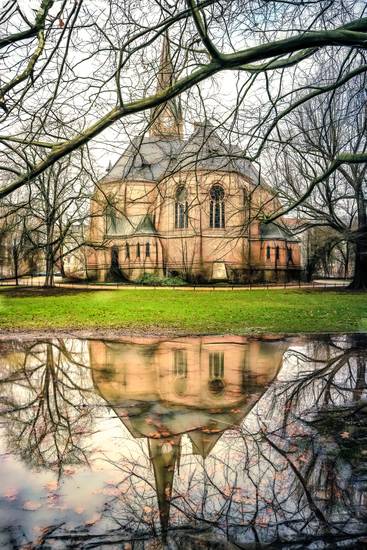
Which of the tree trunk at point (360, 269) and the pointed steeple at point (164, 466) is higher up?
the tree trunk at point (360, 269)

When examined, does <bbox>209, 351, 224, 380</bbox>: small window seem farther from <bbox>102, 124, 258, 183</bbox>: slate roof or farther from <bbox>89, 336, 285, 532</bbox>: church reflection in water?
<bbox>102, 124, 258, 183</bbox>: slate roof

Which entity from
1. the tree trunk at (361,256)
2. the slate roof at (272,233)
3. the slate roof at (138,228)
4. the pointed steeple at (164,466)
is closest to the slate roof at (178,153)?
the pointed steeple at (164,466)

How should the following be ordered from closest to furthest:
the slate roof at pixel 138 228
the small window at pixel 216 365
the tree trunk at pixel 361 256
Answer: the small window at pixel 216 365 < the tree trunk at pixel 361 256 < the slate roof at pixel 138 228

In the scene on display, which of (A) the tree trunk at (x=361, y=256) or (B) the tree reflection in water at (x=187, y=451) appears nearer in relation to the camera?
(B) the tree reflection in water at (x=187, y=451)

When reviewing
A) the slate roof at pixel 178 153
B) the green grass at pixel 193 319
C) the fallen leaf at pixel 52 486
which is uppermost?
the slate roof at pixel 178 153

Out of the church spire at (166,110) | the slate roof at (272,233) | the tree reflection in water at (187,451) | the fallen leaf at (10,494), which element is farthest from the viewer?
the slate roof at (272,233)

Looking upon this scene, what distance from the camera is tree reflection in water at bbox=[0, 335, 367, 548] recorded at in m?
3.13

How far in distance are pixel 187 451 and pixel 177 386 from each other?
2.38m

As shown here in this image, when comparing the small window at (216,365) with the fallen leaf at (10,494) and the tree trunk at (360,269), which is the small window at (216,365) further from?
the tree trunk at (360,269)

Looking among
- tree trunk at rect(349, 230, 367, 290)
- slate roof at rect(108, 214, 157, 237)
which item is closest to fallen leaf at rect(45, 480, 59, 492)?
tree trunk at rect(349, 230, 367, 290)

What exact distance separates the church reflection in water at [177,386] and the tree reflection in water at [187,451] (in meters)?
0.02

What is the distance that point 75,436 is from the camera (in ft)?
16.0

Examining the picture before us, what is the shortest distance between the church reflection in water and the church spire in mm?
3579

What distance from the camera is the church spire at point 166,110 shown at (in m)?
6.44
